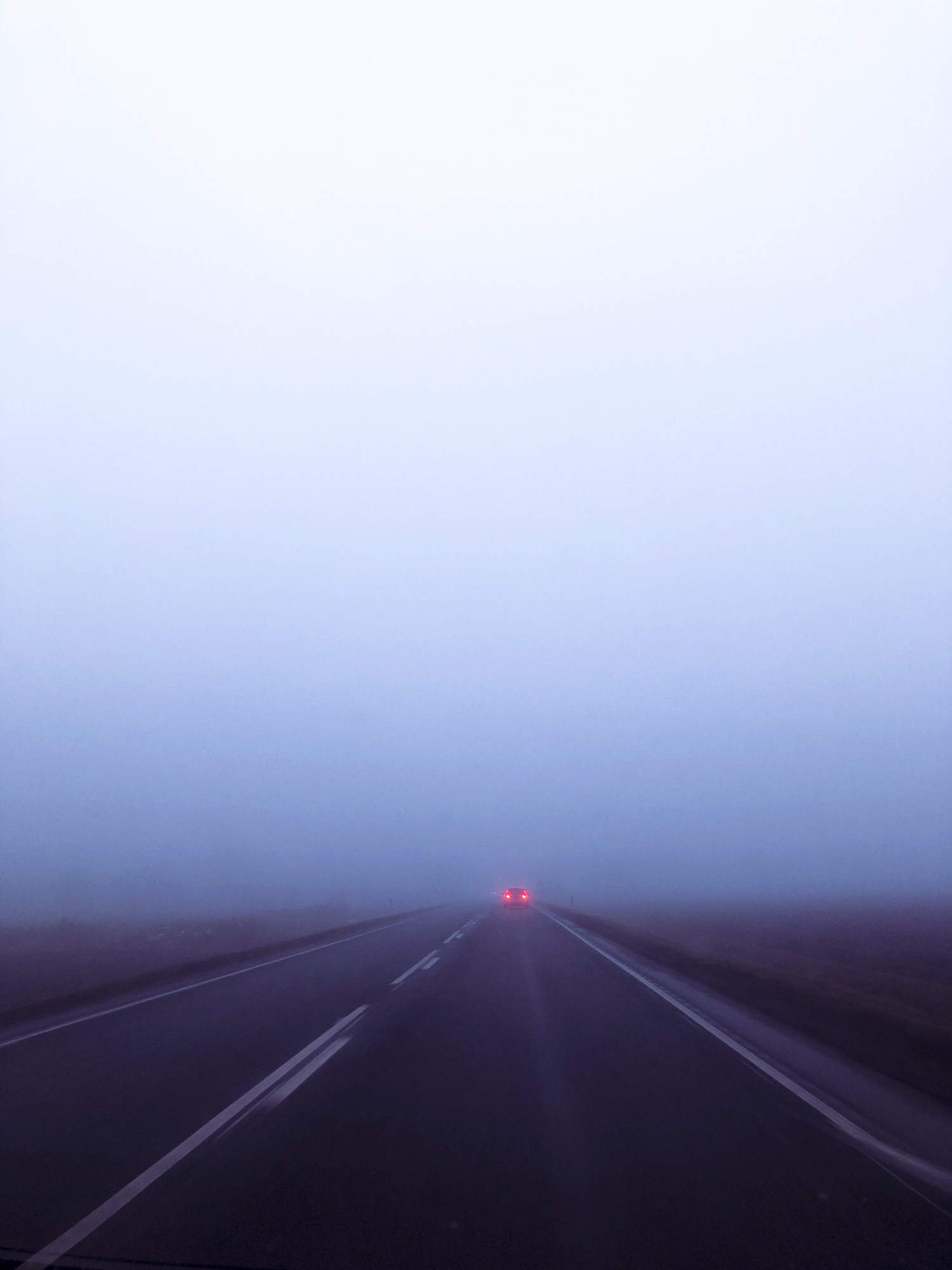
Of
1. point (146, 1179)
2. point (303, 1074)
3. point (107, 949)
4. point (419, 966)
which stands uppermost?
point (107, 949)

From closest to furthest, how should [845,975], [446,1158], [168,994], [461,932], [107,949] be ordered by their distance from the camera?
[446,1158] → [168,994] → [845,975] → [107,949] → [461,932]

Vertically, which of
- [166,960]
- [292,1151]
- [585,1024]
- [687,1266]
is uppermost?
[166,960]

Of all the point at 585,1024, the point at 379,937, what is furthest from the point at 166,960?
the point at 585,1024

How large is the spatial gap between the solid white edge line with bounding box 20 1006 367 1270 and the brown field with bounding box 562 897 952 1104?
6.23 m

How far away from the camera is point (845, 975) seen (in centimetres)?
1947

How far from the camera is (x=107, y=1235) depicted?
5211 mm

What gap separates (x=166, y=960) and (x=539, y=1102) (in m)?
18.8

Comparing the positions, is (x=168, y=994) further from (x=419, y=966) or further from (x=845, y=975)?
(x=845, y=975)

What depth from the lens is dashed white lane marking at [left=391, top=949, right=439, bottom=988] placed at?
1798cm

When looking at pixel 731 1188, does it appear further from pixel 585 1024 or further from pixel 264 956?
pixel 264 956

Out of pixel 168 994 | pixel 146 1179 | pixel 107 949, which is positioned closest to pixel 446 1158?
pixel 146 1179

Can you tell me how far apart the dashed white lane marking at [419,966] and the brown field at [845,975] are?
5.70m

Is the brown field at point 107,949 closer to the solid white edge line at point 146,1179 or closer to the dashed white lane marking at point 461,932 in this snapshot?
the dashed white lane marking at point 461,932

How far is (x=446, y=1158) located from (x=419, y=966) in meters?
15.2
